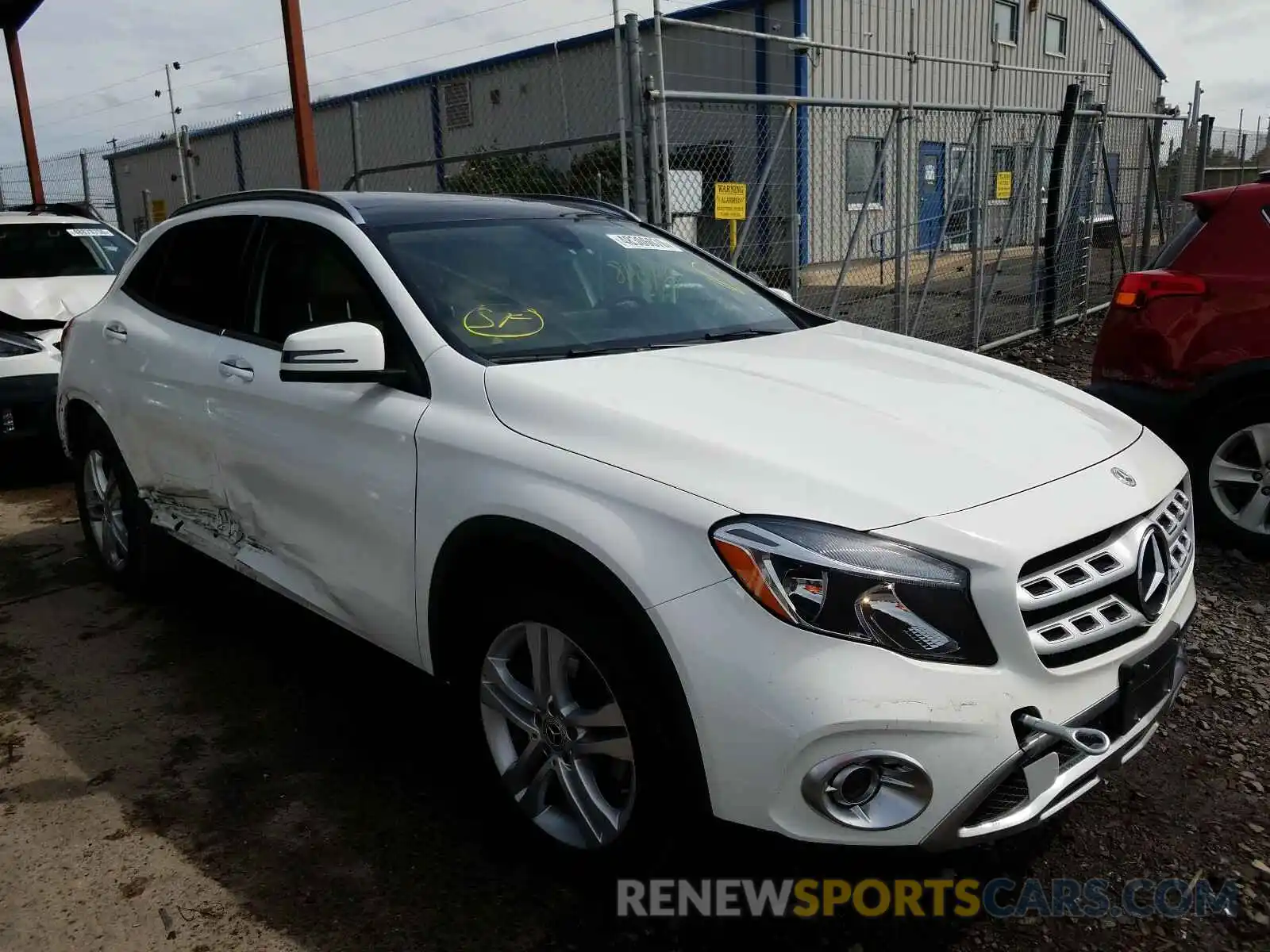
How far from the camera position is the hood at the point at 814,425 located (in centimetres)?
205

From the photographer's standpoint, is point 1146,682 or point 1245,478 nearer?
point 1146,682

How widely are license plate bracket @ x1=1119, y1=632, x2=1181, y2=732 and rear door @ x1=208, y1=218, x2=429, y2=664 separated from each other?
67.0 inches

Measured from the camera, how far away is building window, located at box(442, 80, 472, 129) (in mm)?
22547

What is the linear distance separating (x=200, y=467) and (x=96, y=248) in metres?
5.74

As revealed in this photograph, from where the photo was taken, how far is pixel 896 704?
1.85m

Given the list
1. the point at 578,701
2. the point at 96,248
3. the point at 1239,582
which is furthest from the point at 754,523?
the point at 96,248

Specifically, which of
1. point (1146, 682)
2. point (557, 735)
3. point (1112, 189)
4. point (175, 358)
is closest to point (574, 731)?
point (557, 735)

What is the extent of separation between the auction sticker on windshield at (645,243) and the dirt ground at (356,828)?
163cm

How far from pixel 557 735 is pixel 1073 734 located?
113 centimetres

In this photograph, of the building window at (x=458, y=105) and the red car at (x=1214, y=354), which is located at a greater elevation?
the building window at (x=458, y=105)

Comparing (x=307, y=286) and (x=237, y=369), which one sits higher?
(x=307, y=286)

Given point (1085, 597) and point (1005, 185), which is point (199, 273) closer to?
point (1085, 597)

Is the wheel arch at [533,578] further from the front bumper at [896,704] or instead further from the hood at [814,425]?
the hood at [814,425]
